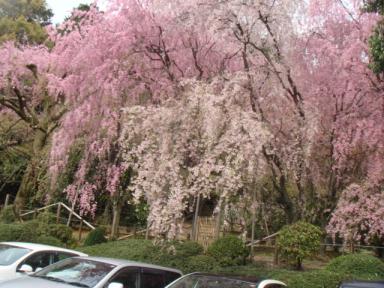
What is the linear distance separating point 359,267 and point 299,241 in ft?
5.28

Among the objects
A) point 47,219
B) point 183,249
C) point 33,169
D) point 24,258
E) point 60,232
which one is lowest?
point 24,258

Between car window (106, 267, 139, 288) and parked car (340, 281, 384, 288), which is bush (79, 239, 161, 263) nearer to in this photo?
car window (106, 267, 139, 288)

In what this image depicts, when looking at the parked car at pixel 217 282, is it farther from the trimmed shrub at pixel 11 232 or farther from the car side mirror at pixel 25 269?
the trimmed shrub at pixel 11 232

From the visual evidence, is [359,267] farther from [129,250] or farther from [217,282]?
[129,250]

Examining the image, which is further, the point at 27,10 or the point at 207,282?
the point at 27,10

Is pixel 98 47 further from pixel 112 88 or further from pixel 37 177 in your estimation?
pixel 37 177

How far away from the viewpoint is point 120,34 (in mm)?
12820

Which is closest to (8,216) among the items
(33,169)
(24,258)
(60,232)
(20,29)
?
(33,169)

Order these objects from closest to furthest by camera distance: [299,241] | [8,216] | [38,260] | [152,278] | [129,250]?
[152,278], [38,260], [299,241], [129,250], [8,216]

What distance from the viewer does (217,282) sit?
276 inches

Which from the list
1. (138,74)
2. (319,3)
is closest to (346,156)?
(319,3)

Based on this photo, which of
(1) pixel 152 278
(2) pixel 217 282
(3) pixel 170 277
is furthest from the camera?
(3) pixel 170 277

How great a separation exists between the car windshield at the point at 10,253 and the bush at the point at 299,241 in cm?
568

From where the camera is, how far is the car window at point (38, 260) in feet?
28.1
